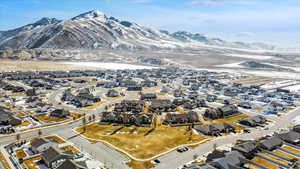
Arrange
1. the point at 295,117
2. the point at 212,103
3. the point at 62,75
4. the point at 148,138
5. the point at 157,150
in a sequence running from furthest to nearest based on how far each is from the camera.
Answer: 1. the point at 62,75
2. the point at 212,103
3. the point at 295,117
4. the point at 148,138
5. the point at 157,150

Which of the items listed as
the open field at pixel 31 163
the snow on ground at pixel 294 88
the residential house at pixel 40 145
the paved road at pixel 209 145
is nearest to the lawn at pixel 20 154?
the residential house at pixel 40 145

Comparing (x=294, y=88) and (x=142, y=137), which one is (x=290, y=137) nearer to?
(x=142, y=137)

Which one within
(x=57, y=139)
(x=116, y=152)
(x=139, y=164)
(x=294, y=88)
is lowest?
(x=139, y=164)

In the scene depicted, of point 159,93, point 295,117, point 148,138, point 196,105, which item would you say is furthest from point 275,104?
point 148,138

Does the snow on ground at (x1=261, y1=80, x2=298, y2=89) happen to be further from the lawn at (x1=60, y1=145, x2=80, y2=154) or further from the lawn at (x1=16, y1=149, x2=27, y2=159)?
the lawn at (x1=16, y1=149, x2=27, y2=159)

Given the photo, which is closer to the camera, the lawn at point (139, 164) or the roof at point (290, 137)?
the lawn at point (139, 164)

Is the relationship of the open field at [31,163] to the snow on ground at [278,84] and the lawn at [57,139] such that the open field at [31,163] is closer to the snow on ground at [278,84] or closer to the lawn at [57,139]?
the lawn at [57,139]

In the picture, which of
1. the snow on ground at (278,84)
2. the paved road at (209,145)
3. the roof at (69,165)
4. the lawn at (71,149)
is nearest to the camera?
the roof at (69,165)

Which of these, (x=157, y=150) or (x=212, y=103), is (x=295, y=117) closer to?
(x=212, y=103)

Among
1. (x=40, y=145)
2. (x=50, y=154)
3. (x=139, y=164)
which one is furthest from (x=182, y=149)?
(x=40, y=145)
